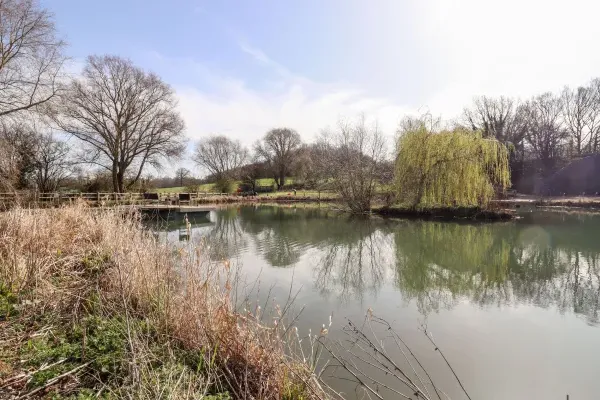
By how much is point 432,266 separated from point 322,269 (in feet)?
9.59

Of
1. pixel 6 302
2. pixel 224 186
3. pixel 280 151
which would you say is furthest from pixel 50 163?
pixel 280 151

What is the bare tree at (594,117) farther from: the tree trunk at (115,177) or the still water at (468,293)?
the tree trunk at (115,177)

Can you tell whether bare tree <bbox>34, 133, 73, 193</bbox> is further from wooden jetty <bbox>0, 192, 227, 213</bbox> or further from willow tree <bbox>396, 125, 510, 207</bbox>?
willow tree <bbox>396, 125, 510, 207</bbox>

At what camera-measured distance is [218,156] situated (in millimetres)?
52844

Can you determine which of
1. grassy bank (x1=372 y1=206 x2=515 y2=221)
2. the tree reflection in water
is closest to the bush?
grassy bank (x1=372 y1=206 x2=515 y2=221)

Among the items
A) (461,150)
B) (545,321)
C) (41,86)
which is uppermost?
(41,86)

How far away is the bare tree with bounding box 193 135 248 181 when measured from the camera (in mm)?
52656

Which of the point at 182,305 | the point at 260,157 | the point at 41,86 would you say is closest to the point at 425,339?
the point at 182,305

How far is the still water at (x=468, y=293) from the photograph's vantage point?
12.0 feet

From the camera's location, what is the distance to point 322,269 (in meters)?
8.31

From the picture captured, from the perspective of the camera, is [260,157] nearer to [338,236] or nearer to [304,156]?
[304,156]

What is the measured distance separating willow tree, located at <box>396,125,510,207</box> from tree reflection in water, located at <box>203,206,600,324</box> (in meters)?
2.76

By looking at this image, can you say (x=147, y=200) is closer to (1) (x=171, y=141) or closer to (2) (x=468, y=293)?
(1) (x=171, y=141)

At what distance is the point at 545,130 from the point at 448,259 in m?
36.8
